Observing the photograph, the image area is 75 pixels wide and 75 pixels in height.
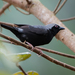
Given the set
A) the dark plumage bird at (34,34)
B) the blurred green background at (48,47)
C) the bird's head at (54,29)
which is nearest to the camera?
the dark plumage bird at (34,34)

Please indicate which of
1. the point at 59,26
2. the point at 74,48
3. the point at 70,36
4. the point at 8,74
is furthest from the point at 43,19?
the point at 8,74

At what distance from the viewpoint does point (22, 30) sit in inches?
76.1

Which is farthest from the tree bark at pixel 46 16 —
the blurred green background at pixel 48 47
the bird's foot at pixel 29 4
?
the blurred green background at pixel 48 47

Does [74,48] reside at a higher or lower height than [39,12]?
lower

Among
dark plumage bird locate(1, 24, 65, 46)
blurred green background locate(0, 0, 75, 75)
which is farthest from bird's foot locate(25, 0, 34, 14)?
blurred green background locate(0, 0, 75, 75)

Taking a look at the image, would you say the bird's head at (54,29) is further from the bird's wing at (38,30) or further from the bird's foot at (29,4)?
the bird's foot at (29,4)

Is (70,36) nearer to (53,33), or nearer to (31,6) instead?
(53,33)

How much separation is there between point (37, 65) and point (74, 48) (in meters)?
1.99

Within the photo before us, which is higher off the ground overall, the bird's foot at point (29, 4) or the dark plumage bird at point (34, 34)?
the bird's foot at point (29, 4)

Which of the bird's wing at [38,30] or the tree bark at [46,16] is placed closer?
the tree bark at [46,16]

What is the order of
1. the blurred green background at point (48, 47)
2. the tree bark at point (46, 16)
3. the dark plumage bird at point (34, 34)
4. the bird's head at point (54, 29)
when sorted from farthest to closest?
1. the blurred green background at point (48, 47)
2. the bird's head at point (54, 29)
3. the dark plumage bird at point (34, 34)
4. the tree bark at point (46, 16)

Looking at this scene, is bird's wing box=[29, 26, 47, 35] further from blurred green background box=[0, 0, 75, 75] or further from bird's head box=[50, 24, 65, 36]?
blurred green background box=[0, 0, 75, 75]

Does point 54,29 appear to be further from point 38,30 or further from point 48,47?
point 48,47

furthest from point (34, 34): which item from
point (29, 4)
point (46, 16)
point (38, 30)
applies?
point (29, 4)
